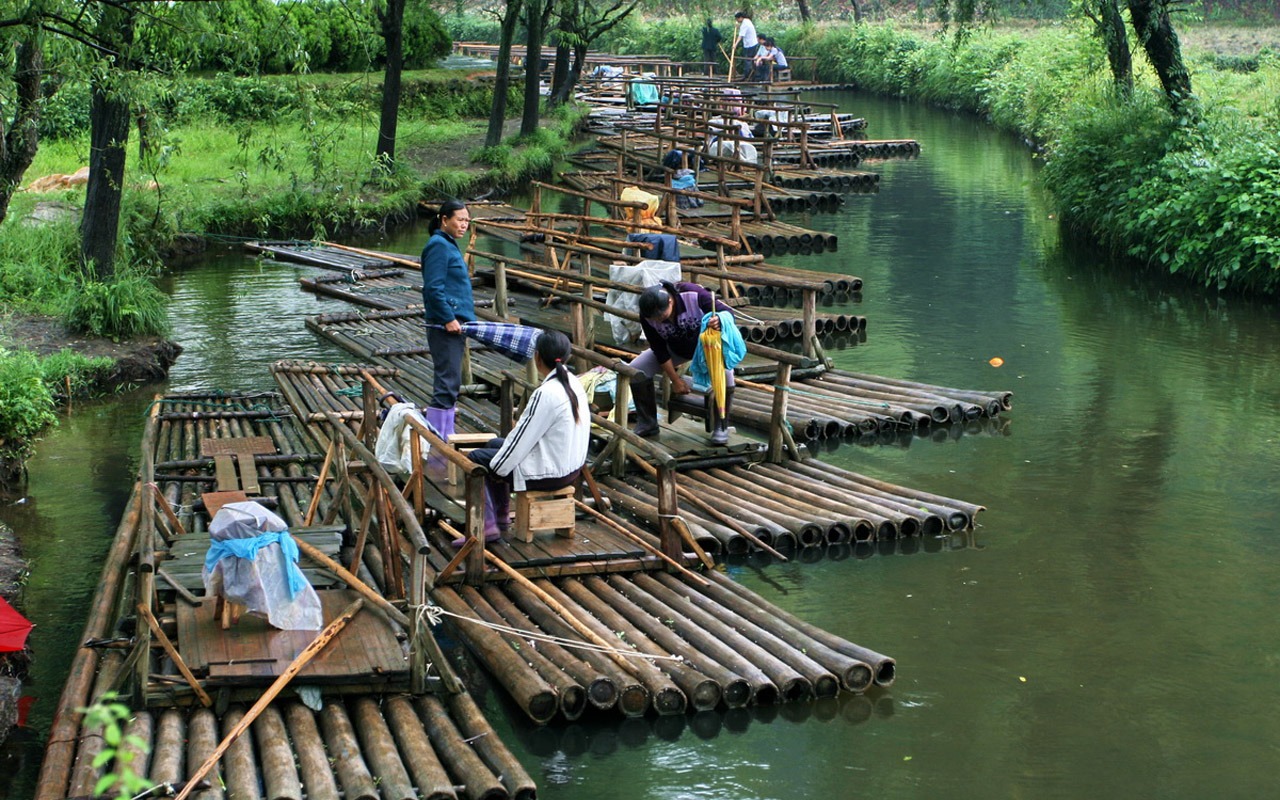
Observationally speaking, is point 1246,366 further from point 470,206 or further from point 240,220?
point 240,220

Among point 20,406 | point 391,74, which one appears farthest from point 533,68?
point 20,406

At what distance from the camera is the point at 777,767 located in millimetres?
7418

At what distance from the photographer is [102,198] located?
643 inches

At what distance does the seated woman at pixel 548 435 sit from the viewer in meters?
8.77

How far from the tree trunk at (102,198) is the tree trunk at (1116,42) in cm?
1389

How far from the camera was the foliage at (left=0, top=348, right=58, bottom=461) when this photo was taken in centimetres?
1185

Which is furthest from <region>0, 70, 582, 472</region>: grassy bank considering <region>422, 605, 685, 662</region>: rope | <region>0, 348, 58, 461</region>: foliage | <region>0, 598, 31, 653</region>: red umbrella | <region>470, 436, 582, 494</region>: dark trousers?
<region>422, 605, 685, 662</region>: rope

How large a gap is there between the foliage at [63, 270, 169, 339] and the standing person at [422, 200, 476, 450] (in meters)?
5.96

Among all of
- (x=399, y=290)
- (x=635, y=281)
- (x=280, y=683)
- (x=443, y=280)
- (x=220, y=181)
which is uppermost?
(x=443, y=280)

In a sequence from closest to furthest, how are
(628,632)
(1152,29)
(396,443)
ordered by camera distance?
(628,632), (396,443), (1152,29)

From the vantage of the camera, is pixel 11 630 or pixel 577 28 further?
pixel 577 28

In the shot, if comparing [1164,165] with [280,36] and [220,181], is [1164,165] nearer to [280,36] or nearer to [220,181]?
[280,36]

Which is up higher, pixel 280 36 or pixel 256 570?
pixel 280 36

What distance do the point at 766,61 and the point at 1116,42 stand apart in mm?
20471
